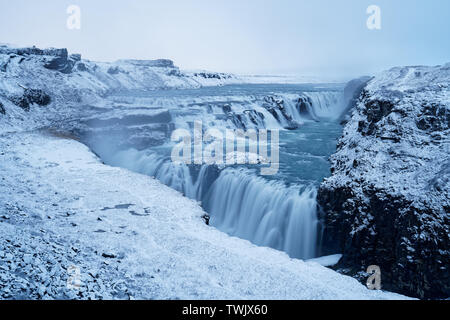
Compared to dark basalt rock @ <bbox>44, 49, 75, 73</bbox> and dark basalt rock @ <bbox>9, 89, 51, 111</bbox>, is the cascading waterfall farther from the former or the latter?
dark basalt rock @ <bbox>44, 49, 75, 73</bbox>

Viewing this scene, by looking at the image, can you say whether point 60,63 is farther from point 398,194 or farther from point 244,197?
point 398,194

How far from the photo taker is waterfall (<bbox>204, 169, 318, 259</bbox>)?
12641 millimetres

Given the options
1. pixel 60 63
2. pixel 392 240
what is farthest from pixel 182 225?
pixel 60 63

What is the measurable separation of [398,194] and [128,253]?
8.43m

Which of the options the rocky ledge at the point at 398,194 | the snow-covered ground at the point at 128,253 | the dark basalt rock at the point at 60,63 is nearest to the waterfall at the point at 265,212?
the rocky ledge at the point at 398,194

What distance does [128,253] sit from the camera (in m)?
7.96

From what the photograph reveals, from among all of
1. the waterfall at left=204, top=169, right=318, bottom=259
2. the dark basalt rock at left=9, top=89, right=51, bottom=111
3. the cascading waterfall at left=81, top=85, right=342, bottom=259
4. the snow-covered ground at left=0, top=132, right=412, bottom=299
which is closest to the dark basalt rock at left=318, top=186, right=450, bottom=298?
the waterfall at left=204, top=169, right=318, bottom=259

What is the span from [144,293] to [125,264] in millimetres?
1352

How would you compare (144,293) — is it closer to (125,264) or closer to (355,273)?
(125,264)

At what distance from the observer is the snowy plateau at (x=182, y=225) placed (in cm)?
644

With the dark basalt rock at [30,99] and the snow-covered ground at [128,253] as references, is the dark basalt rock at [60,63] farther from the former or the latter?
the snow-covered ground at [128,253]

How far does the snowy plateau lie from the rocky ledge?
0.05m

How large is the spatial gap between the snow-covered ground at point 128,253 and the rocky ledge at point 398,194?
79.3 inches
